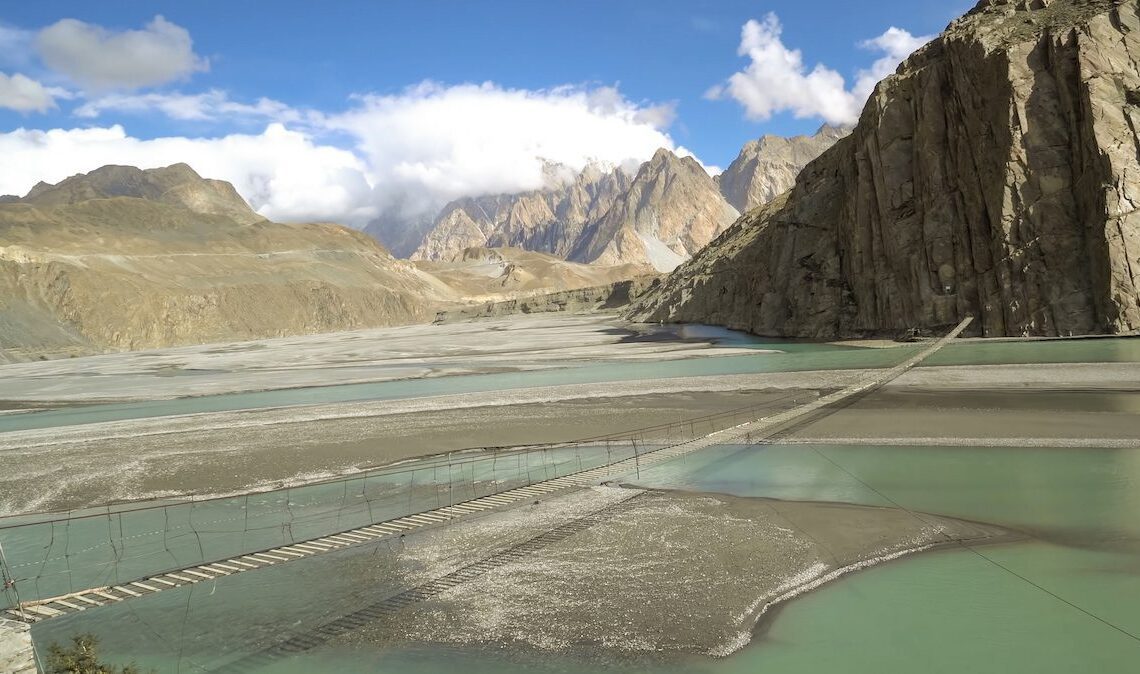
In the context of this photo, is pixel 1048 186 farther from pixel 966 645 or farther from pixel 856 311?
pixel 966 645

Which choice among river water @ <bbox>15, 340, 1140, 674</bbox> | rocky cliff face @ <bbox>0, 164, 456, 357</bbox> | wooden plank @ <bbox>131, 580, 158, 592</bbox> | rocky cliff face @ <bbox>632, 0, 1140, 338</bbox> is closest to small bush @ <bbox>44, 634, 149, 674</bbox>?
Answer: river water @ <bbox>15, 340, 1140, 674</bbox>

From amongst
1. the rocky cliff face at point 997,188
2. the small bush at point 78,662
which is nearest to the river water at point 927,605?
the small bush at point 78,662

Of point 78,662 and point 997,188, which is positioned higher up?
point 997,188

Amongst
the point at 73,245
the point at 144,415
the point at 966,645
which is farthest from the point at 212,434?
the point at 73,245

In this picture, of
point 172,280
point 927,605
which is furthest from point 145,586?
point 172,280

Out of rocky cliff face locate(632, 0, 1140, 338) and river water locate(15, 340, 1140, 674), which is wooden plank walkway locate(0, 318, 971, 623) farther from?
rocky cliff face locate(632, 0, 1140, 338)

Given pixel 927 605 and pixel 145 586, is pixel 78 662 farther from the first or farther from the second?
pixel 927 605
